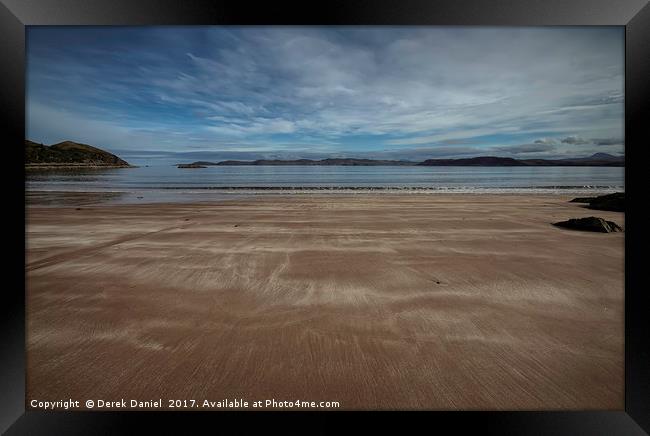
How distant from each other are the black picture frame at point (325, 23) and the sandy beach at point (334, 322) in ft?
0.50

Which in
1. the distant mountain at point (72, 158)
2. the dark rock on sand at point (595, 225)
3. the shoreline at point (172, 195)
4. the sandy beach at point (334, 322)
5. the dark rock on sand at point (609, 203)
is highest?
the distant mountain at point (72, 158)

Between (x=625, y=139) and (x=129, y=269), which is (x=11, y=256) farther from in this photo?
(x=625, y=139)

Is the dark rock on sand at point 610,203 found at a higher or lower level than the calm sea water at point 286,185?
lower

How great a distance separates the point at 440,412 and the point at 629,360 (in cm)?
97

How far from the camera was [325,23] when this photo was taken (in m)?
1.73

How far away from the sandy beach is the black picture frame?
6.0 inches

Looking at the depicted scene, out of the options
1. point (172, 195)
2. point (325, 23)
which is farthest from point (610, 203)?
point (172, 195)

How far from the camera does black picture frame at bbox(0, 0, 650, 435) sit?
153 cm

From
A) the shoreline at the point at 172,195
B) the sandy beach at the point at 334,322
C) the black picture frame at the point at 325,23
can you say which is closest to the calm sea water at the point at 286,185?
the shoreline at the point at 172,195

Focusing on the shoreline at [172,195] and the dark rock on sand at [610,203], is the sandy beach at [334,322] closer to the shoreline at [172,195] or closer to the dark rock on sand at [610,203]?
the dark rock on sand at [610,203]

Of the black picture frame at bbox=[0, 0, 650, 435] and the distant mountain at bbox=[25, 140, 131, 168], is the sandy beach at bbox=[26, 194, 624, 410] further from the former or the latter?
the distant mountain at bbox=[25, 140, 131, 168]

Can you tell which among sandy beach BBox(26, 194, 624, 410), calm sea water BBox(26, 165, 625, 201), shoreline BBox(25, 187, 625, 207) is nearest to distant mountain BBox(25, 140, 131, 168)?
calm sea water BBox(26, 165, 625, 201)

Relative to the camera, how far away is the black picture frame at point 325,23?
153 cm

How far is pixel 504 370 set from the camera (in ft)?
6.26
